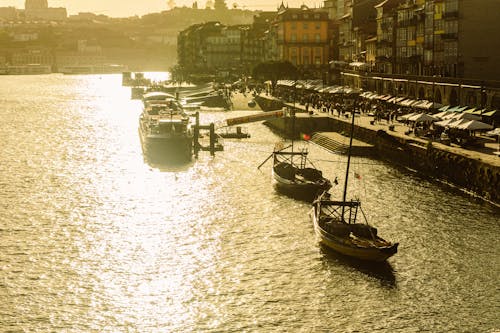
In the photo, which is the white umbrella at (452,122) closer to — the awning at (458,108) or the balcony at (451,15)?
the awning at (458,108)

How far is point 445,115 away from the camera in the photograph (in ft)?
264

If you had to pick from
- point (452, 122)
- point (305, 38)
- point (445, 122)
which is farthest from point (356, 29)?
point (452, 122)

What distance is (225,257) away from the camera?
A: 1941 inches

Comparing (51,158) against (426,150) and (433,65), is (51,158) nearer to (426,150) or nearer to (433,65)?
(426,150)

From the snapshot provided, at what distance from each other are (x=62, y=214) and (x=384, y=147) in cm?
3594

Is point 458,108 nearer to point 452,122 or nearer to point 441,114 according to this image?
point 441,114

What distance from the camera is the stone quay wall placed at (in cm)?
6203

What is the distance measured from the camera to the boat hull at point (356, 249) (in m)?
45.7

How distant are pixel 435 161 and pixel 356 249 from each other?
27704 mm

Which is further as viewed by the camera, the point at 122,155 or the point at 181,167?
the point at 122,155

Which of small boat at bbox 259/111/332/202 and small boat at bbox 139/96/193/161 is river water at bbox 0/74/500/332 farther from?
small boat at bbox 139/96/193/161

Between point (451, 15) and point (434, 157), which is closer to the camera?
point (434, 157)

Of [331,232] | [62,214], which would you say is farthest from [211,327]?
[62,214]

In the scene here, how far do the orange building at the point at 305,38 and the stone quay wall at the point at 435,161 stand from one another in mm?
89193
